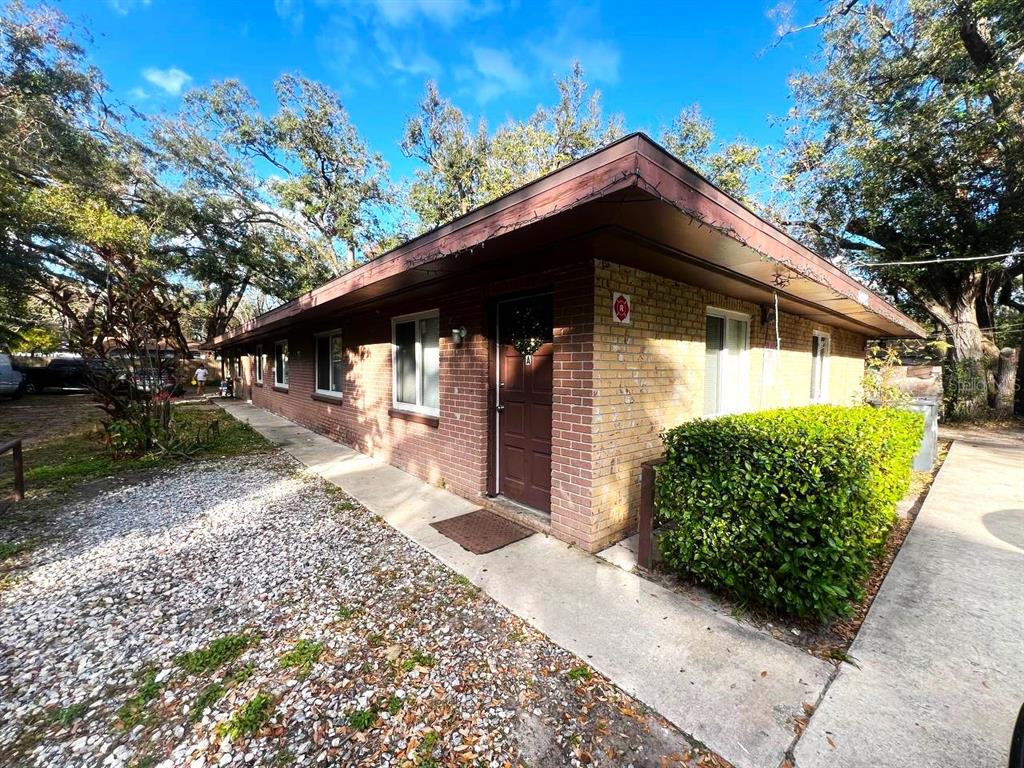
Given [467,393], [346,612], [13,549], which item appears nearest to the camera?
[346,612]

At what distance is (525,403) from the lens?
4.16m

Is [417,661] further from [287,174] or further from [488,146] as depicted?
[287,174]

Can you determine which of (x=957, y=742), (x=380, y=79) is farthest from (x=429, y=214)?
(x=957, y=742)

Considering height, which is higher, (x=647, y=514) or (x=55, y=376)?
(x=55, y=376)

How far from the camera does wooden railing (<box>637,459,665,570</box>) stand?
308 centimetres

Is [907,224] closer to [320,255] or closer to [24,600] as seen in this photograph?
[24,600]

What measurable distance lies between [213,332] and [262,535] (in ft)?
79.5

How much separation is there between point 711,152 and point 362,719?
63.5 ft

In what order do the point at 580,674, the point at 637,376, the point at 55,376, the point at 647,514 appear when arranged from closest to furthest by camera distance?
the point at 580,674 → the point at 647,514 → the point at 637,376 → the point at 55,376

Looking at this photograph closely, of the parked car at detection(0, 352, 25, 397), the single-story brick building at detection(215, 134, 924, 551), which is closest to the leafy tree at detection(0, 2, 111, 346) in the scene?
the parked car at detection(0, 352, 25, 397)

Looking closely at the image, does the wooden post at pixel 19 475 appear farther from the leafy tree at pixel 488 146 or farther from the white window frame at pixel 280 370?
the leafy tree at pixel 488 146

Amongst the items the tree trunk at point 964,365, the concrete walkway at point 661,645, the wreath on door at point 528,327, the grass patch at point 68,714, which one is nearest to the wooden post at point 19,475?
the grass patch at point 68,714

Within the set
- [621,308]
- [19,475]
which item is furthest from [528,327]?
[19,475]

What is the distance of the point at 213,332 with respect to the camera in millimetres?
22984
